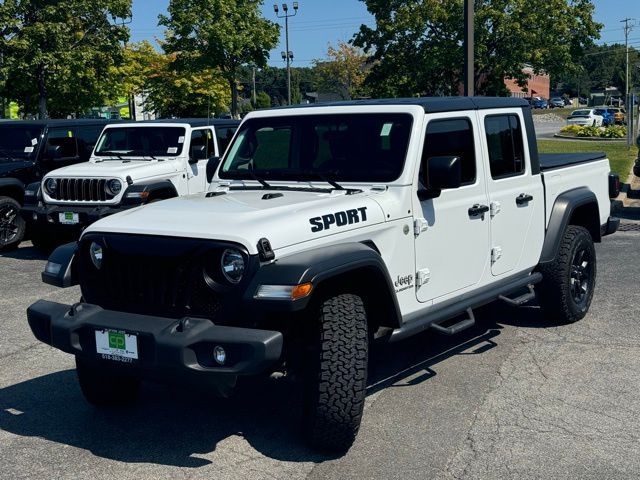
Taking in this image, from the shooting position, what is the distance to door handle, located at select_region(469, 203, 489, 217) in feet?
19.0

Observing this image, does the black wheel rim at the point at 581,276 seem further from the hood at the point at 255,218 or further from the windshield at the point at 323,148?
the hood at the point at 255,218

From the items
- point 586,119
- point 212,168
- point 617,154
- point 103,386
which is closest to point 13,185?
point 212,168

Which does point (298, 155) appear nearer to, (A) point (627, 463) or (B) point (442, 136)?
(B) point (442, 136)

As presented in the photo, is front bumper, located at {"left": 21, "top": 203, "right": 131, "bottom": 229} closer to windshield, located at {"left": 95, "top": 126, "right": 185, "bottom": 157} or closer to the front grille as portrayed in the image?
the front grille

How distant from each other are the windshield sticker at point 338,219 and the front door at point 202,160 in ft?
23.3

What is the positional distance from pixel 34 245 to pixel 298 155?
24.0 feet

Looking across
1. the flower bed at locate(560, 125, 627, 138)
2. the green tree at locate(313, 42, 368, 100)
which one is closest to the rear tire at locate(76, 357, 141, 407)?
the flower bed at locate(560, 125, 627, 138)

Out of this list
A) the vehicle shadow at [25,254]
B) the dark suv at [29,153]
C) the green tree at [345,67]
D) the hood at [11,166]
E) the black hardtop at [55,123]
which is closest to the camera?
the vehicle shadow at [25,254]

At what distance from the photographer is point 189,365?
4.13m

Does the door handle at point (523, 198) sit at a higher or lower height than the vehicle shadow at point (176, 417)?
higher

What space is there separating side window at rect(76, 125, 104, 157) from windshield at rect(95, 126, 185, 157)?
76 cm

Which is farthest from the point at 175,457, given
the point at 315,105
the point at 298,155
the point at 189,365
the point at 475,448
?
the point at 315,105

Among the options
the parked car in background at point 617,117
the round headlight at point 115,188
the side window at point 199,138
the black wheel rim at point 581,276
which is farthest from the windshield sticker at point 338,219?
the parked car in background at point 617,117

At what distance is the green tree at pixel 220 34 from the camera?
111 feet
